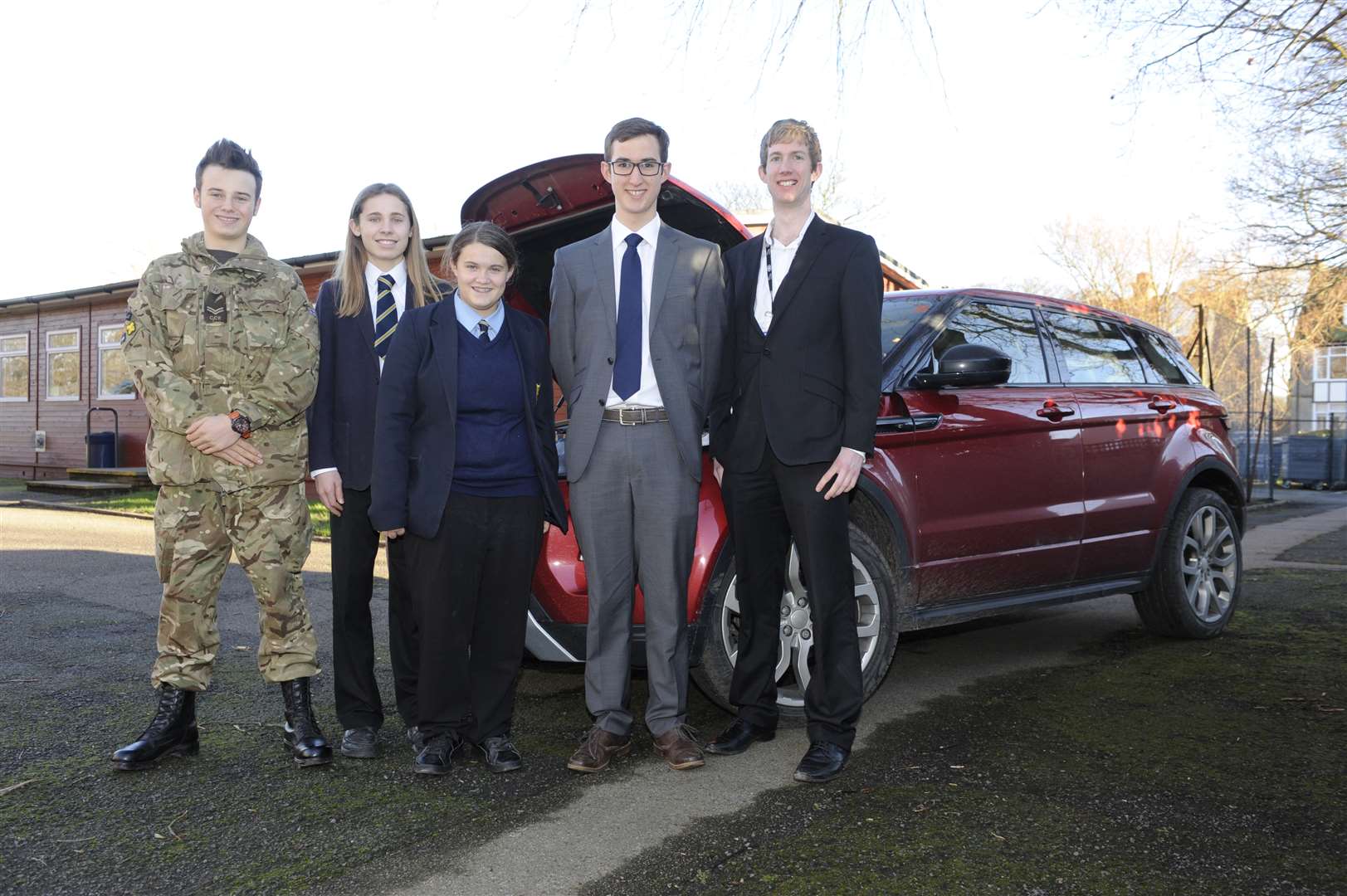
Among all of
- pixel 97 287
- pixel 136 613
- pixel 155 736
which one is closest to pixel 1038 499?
pixel 155 736

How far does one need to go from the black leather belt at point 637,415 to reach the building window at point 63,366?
74.7ft

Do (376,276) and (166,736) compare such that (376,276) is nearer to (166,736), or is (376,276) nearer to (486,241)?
(486,241)

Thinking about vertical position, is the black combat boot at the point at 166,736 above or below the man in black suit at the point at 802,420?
below

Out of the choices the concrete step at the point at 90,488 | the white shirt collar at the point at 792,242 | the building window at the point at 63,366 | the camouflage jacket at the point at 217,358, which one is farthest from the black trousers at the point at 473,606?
the building window at the point at 63,366

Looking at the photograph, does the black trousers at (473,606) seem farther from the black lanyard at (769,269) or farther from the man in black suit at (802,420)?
the black lanyard at (769,269)

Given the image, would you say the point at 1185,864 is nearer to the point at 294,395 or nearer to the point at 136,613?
the point at 294,395

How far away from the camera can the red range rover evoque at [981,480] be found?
13.7ft

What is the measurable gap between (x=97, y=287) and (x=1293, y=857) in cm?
2325

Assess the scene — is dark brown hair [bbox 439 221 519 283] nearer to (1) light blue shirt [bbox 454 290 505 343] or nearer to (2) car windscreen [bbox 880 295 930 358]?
(1) light blue shirt [bbox 454 290 505 343]

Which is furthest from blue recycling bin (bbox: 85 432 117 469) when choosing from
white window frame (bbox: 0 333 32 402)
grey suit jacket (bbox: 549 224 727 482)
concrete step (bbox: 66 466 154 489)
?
grey suit jacket (bbox: 549 224 727 482)

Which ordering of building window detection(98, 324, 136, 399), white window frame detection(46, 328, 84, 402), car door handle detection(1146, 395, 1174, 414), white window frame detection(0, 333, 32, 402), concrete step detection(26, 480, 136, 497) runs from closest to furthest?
car door handle detection(1146, 395, 1174, 414) < concrete step detection(26, 480, 136, 497) < building window detection(98, 324, 136, 399) < white window frame detection(46, 328, 84, 402) < white window frame detection(0, 333, 32, 402)

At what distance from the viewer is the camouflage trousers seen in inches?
149

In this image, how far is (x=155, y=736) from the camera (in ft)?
12.4

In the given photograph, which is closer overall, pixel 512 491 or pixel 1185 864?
pixel 1185 864
